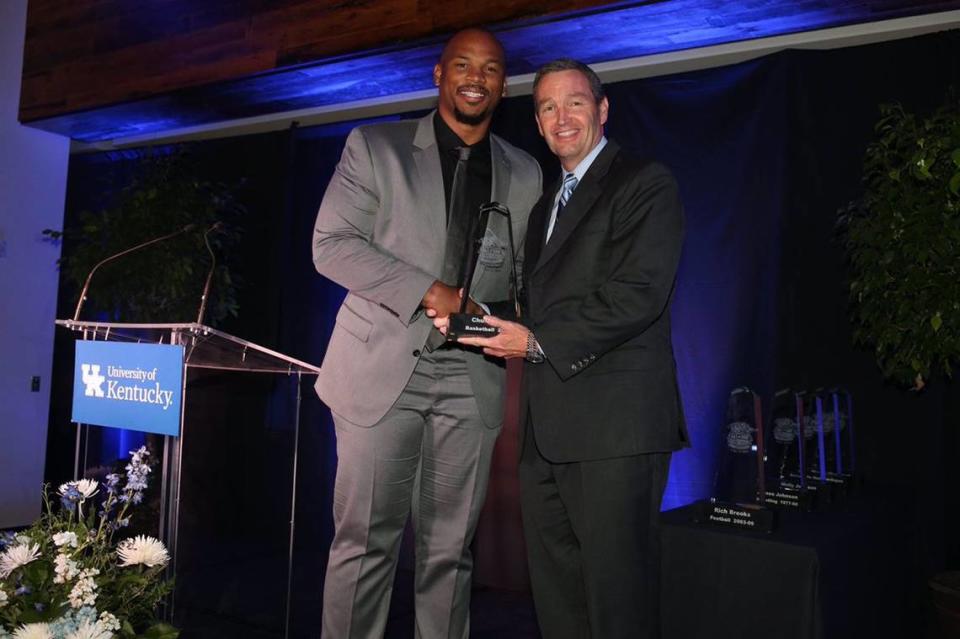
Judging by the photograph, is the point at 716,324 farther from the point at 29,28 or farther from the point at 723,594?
the point at 29,28

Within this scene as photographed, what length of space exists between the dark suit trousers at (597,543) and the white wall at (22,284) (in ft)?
16.7

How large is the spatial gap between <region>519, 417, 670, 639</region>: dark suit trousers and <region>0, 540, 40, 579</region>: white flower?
1109 millimetres

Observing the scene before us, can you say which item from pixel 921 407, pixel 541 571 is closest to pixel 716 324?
pixel 921 407

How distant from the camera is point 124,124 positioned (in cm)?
622

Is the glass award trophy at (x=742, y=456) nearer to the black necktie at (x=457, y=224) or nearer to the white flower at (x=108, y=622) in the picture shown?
the black necktie at (x=457, y=224)

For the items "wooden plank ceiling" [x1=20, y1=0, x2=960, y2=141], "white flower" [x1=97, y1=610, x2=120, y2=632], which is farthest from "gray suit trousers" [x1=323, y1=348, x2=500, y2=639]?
"wooden plank ceiling" [x1=20, y1=0, x2=960, y2=141]

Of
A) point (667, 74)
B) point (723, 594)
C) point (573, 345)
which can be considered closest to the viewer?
point (573, 345)

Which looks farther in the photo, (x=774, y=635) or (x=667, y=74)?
(x=667, y=74)

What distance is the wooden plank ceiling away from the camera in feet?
12.4

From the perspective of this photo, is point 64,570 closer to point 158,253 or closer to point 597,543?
point 597,543

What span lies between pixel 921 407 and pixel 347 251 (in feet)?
9.06

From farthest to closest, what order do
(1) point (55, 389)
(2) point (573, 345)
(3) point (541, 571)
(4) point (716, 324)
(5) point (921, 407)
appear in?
(1) point (55, 389), (4) point (716, 324), (5) point (921, 407), (3) point (541, 571), (2) point (573, 345)

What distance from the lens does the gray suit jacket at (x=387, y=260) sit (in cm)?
217

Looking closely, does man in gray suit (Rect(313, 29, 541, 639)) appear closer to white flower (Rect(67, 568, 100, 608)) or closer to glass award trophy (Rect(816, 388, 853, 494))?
white flower (Rect(67, 568, 100, 608))
